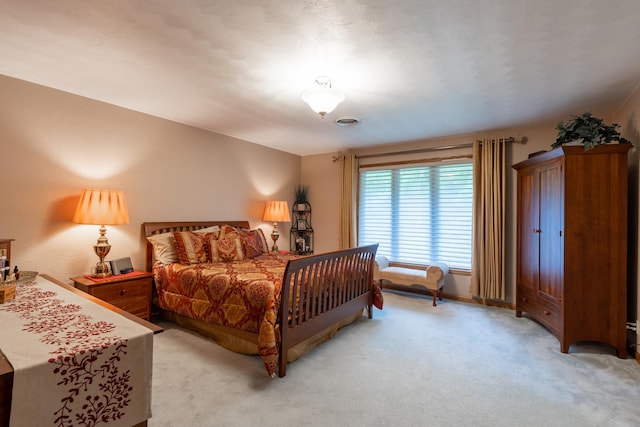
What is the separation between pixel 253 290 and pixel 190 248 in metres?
1.29

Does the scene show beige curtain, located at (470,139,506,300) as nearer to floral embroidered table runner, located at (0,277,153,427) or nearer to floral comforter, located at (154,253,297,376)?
floral comforter, located at (154,253,297,376)

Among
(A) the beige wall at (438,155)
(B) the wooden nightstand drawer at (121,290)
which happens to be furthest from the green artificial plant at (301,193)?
(B) the wooden nightstand drawer at (121,290)

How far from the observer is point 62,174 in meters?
2.97

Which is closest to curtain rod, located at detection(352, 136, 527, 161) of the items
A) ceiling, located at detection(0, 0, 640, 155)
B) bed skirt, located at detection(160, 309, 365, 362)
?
ceiling, located at detection(0, 0, 640, 155)

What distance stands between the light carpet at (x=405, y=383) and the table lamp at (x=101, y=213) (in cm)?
100

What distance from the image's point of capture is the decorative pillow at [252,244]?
3.98 m

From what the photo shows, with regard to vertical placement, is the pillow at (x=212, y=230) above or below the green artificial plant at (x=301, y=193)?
below

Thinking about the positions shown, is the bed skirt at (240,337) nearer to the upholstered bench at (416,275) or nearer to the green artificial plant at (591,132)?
the upholstered bench at (416,275)

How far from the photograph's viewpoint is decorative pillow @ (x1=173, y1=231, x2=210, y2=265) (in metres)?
3.42

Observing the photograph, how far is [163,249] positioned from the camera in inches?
137

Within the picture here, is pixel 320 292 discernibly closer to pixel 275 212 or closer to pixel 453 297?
pixel 275 212

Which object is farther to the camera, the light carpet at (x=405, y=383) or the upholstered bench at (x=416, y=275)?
the upholstered bench at (x=416, y=275)

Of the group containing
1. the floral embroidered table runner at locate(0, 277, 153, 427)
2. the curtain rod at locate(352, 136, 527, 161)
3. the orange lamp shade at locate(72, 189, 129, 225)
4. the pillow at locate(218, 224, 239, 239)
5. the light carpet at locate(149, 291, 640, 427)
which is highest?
the curtain rod at locate(352, 136, 527, 161)

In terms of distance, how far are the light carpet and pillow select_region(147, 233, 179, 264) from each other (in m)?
0.79
